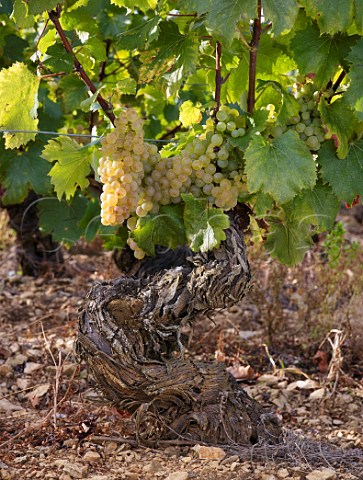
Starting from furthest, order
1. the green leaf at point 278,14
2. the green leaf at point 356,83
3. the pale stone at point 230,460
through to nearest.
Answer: the pale stone at point 230,460 → the green leaf at point 356,83 → the green leaf at point 278,14

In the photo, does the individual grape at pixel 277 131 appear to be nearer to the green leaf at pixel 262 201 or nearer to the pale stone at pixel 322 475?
the green leaf at pixel 262 201

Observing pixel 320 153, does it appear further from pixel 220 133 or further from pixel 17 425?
pixel 17 425

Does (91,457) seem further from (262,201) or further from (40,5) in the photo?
(40,5)

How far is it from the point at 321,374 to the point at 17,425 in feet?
5.33

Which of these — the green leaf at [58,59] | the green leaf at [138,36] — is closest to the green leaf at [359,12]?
the green leaf at [138,36]

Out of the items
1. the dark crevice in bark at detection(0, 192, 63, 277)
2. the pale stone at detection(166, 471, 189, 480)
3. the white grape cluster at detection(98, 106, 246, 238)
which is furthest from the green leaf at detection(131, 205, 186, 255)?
the dark crevice in bark at detection(0, 192, 63, 277)

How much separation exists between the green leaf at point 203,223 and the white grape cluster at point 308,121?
313 millimetres

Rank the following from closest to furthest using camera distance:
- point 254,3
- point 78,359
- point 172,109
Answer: point 254,3
point 78,359
point 172,109

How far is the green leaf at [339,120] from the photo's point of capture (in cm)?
244

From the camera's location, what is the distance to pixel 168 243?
2.58 meters

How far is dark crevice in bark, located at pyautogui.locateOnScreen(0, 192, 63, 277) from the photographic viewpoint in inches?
204

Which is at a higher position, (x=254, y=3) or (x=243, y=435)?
(x=254, y=3)

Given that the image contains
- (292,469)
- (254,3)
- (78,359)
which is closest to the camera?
(254,3)

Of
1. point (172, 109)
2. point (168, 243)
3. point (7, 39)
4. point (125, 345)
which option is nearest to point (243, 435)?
point (125, 345)
